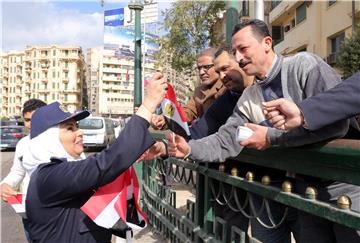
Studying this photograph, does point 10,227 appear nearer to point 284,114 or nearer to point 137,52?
point 137,52

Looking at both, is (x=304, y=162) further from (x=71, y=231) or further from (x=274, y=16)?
(x=274, y=16)

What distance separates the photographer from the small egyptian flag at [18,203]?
125 inches

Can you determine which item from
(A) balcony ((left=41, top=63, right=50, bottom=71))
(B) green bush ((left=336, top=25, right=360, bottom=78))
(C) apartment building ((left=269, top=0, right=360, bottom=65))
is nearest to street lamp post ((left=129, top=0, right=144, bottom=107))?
(B) green bush ((left=336, top=25, right=360, bottom=78))

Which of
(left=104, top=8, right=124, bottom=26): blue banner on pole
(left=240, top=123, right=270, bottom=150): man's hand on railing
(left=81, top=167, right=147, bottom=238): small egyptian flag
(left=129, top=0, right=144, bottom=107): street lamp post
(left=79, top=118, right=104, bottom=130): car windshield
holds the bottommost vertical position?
(left=81, top=167, right=147, bottom=238): small egyptian flag

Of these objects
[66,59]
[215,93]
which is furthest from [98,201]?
[66,59]

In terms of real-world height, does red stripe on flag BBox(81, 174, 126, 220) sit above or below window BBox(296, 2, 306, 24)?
below

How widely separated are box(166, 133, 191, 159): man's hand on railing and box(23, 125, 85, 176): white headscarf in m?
0.57

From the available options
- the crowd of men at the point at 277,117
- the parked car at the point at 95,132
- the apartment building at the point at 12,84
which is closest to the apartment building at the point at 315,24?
the parked car at the point at 95,132

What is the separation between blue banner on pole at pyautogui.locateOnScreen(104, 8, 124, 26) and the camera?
1645cm

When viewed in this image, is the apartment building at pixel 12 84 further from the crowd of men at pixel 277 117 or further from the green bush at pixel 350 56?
the crowd of men at pixel 277 117

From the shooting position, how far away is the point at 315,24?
1958 cm

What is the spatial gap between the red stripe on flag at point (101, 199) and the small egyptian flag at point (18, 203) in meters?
1.16

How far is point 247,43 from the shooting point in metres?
2.37

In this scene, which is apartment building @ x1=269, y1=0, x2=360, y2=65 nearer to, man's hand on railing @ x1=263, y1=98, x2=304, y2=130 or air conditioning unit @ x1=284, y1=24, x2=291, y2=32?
air conditioning unit @ x1=284, y1=24, x2=291, y2=32
